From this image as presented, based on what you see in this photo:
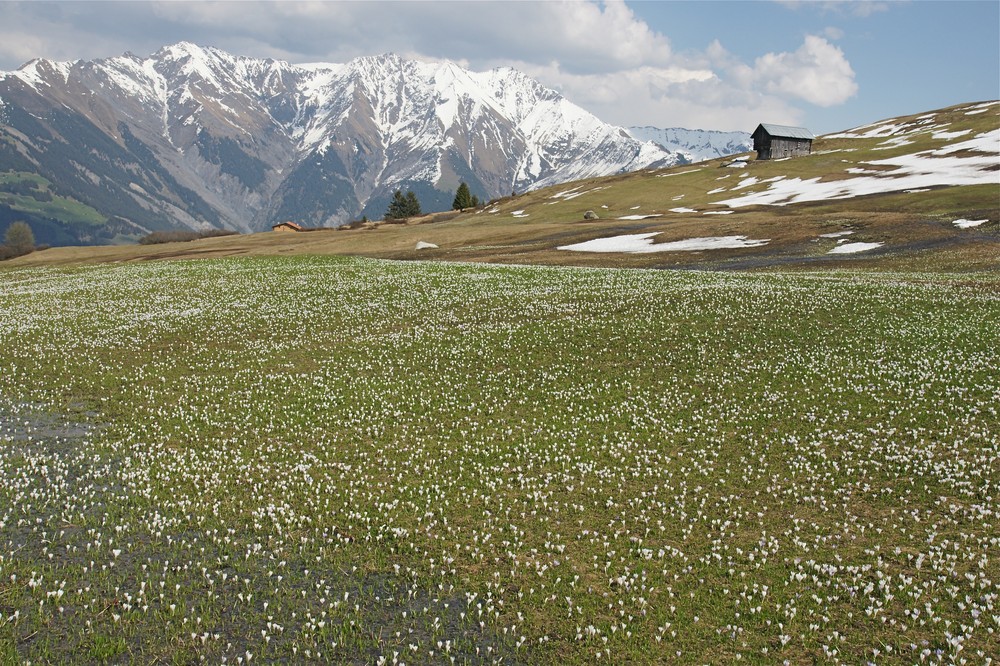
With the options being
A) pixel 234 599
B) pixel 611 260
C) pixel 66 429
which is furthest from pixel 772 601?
pixel 611 260

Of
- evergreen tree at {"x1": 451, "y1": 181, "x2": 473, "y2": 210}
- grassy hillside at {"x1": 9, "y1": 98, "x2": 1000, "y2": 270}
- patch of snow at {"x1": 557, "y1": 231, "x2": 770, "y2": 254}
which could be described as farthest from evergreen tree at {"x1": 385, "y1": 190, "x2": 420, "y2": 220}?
patch of snow at {"x1": 557, "y1": 231, "x2": 770, "y2": 254}

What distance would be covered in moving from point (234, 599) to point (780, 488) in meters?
12.2

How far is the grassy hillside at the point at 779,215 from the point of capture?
64188 millimetres

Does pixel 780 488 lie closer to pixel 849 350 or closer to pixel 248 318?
pixel 849 350

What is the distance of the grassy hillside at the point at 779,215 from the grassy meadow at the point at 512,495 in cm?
3577

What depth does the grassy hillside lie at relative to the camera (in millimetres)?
64188

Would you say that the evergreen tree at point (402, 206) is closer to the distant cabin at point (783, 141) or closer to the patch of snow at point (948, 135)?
the distant cabin at point (783, 141)

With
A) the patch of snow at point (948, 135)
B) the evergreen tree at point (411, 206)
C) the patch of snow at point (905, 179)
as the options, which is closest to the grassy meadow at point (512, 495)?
the patch of snow at point (905, 179)

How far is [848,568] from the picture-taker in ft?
38.6

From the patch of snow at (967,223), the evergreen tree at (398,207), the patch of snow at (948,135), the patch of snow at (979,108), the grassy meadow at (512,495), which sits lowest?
the grassy meadow at (512,495)

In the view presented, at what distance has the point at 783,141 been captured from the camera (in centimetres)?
16862

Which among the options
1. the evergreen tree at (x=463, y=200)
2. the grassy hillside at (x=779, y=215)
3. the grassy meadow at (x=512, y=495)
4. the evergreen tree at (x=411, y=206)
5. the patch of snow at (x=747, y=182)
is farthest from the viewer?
the evergreen tree at (x=411, y=206)

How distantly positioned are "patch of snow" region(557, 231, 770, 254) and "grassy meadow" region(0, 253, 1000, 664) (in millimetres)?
41859

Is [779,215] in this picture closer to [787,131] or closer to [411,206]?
[787,131]
